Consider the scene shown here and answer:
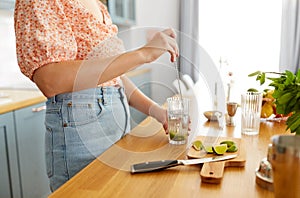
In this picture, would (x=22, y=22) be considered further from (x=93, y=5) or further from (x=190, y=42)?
(x=190, y=42)

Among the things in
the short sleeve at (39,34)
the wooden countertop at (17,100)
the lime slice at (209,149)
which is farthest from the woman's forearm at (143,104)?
the wooden countertop at (17,100)

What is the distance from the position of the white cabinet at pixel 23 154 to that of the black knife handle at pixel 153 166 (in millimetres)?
1101

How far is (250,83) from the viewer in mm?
3311

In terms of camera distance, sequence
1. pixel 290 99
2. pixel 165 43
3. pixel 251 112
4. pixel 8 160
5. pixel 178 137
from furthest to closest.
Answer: pixel 8 160
pixel 251 112
pixel 178 137
pixel 165 43
pixel 290 99

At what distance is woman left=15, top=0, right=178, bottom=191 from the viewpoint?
2.50 ft

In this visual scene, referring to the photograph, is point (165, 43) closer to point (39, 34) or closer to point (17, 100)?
point (39, 34)

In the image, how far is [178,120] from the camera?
0.89m

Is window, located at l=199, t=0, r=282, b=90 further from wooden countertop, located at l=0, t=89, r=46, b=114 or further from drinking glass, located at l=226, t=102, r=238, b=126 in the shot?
drinking glass, located at l=226, t=102, r=238, b=126

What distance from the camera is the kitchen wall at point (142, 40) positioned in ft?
2.66

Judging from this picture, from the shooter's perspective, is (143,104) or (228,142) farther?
(143,104)

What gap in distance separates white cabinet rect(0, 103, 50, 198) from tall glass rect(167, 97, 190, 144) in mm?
1008

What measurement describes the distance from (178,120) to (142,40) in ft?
0.79

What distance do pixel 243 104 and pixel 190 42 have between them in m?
0.29

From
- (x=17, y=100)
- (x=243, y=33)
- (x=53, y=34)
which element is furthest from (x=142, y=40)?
(x=243, y=33)
